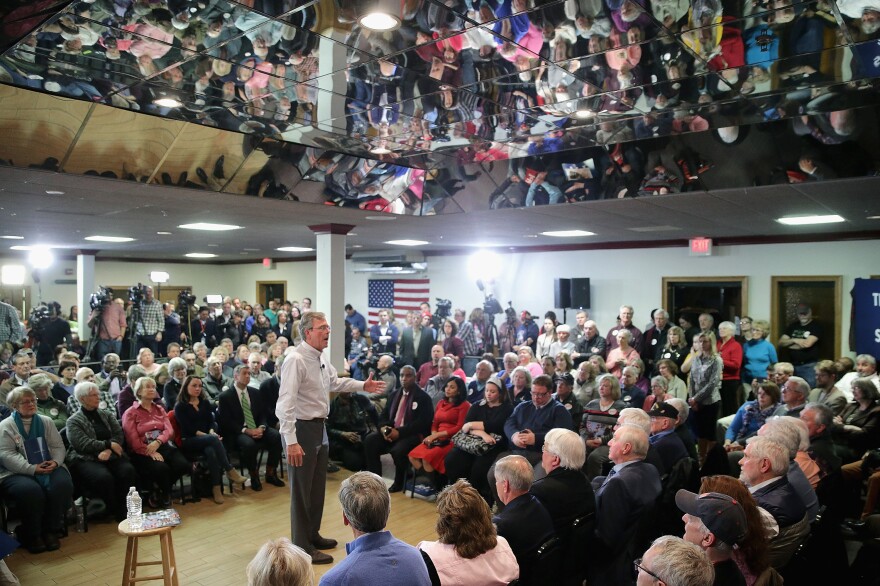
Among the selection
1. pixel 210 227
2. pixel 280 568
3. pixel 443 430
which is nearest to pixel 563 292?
pixel 210 227

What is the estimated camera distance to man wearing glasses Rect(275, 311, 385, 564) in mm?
3932

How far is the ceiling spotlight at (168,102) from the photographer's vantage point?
3.75 meters

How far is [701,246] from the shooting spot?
9469 mm

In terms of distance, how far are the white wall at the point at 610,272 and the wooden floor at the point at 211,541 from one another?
2679mm

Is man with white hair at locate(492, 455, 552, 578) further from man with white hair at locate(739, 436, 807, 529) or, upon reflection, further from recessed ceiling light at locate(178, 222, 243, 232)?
recessed ceiling light at locate(178, 222, 243, 232)

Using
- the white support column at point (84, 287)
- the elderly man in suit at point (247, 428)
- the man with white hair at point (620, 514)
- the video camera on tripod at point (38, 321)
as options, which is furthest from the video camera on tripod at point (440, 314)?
the man with white hair at point (620, 514)

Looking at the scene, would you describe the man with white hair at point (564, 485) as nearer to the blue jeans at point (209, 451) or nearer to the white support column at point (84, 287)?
the blue jeans at point (209, 451)

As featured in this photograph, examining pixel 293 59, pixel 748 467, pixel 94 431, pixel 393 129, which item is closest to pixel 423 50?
pixel 293 59

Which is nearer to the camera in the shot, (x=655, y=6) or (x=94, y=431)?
(x=655, y=6)

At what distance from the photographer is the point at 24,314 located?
1493 cm

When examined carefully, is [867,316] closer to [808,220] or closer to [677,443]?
[677,443]

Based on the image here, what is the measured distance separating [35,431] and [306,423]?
7.08ft

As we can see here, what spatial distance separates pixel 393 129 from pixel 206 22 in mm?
1956

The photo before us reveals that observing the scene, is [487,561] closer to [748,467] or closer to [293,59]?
[748,467]
